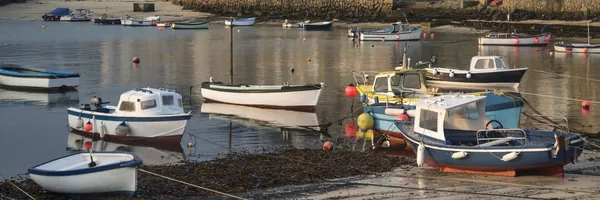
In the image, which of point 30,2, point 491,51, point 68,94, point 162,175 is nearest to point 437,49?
point 491,51

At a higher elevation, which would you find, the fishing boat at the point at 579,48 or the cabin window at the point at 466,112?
the cabin window at the point at 466,112

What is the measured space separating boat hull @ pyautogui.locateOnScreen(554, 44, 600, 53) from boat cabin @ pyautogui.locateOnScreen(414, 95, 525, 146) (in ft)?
98.5

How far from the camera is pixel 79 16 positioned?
89.2 metres

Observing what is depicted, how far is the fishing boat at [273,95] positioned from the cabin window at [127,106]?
6312 millimetres

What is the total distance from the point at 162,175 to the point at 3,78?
60.9 ft

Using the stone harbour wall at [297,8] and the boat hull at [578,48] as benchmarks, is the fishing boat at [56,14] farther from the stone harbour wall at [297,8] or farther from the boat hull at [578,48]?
the boat hull at [578,48]

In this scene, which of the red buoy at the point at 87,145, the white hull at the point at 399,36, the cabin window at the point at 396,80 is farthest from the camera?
the white hull at the point at 399,36

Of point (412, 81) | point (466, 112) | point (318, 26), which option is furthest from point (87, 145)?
point (318, 26)

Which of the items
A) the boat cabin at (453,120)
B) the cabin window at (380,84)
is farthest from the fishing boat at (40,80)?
the boat cabin at (453,120)

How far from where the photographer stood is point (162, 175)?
17688 millimetres

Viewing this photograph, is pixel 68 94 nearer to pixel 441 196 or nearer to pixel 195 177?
pixel 195 177

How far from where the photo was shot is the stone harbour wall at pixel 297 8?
8088cm

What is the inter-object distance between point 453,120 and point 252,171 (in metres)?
3.98

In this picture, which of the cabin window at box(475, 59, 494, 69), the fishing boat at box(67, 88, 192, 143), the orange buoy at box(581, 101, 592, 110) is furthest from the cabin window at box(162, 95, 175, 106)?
the cabin window at box(475, 59, 494, 69)
